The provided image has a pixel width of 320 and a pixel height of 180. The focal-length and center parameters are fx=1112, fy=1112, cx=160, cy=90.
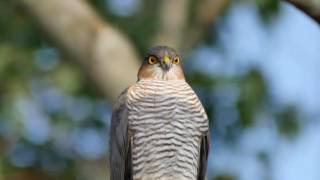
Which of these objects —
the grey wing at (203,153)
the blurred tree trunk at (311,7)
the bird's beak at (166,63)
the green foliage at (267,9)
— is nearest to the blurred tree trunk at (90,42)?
the green foliage at (267,9)

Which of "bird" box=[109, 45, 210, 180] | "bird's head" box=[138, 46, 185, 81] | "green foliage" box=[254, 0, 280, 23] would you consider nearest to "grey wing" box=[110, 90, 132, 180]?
"bird" box=[109, 45, 210, 180]

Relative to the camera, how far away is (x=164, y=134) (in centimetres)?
562

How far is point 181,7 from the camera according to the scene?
34.1 feet

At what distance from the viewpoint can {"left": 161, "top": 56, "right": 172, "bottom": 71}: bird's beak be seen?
19.5 ft

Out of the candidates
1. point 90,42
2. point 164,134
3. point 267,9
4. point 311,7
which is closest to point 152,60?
point 164,134

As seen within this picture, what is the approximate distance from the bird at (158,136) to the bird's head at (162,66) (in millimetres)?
193

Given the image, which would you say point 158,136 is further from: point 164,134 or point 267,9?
point 267,9

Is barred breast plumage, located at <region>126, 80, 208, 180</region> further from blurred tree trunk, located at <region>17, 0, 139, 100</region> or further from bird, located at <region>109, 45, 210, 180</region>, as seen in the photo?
blurred tree trunk, located at <region>17, 0, 139, 100</region>

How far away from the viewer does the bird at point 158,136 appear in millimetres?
5617

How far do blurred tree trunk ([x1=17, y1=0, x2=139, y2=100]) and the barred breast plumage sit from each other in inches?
95.4

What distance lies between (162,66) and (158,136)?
51 cm

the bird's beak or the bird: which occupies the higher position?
the bird's beak

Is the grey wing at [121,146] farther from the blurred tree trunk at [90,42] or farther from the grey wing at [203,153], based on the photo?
the blurred tree trunk at [90,42]

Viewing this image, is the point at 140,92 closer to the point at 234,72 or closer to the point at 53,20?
the point at 53,20
